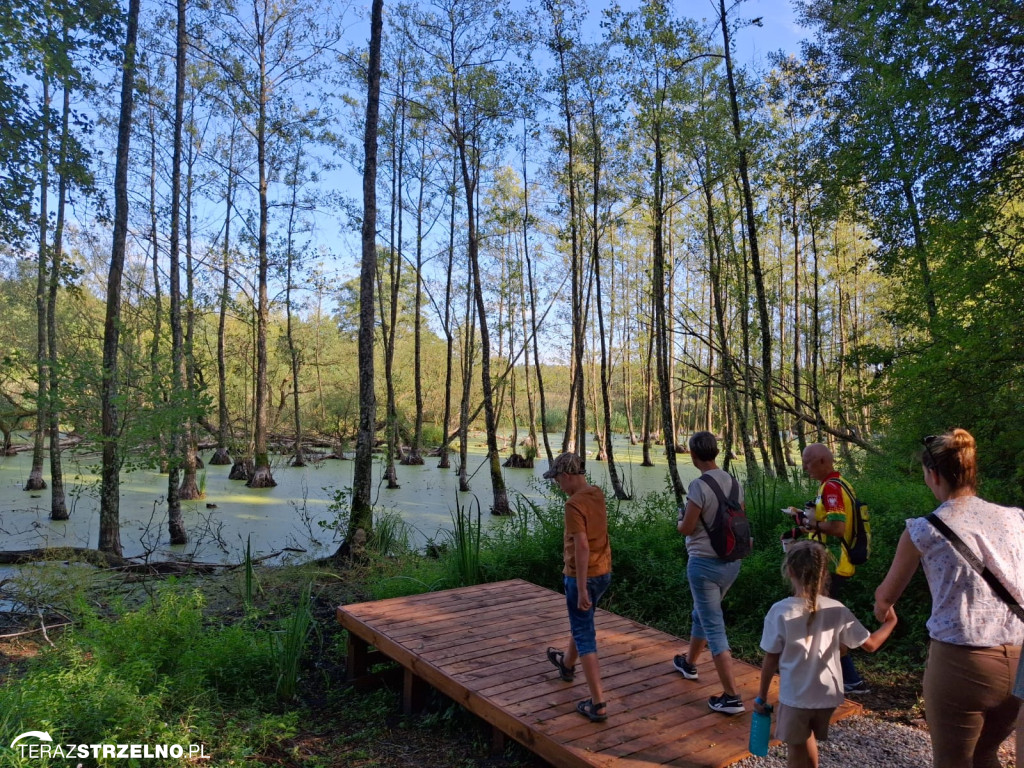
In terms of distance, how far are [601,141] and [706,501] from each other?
1152 centimetres

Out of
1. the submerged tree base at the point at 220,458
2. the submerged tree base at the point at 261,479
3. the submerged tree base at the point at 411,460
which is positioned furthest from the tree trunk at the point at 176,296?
the submerged tree base at the point at 411,460

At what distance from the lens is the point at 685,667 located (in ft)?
10.9

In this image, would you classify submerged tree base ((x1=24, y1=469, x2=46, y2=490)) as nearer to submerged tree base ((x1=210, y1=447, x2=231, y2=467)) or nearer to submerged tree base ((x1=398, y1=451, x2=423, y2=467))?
submerged tree base ((x1=210, y1=447, x2=231, y2=467))

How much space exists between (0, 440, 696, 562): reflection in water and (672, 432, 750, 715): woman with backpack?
2.81m

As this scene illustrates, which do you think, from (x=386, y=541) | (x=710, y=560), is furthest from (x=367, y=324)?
(x=710, y=560)

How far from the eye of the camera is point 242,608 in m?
5.93

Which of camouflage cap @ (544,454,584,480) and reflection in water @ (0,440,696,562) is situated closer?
camouflage cap @ (544,454,584,480)

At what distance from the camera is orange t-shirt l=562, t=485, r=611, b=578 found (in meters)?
2.91

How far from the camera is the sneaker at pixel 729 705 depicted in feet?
9.53

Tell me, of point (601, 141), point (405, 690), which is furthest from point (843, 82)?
point (405, 690)

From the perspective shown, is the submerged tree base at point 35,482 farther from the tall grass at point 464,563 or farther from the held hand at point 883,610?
the held hand at point 883,610

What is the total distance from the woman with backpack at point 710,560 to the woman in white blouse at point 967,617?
109 centimetres

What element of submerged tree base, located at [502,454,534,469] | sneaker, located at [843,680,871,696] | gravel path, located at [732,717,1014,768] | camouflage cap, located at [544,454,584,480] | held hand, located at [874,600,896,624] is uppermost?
camouflage cap, located at [544,454,584,480]

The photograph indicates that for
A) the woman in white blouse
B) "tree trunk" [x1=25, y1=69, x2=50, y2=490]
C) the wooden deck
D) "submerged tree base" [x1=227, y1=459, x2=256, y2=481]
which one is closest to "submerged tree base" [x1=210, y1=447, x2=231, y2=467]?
"submerged tree base" [x1=227, y1=459, x2=256, y2=481]
